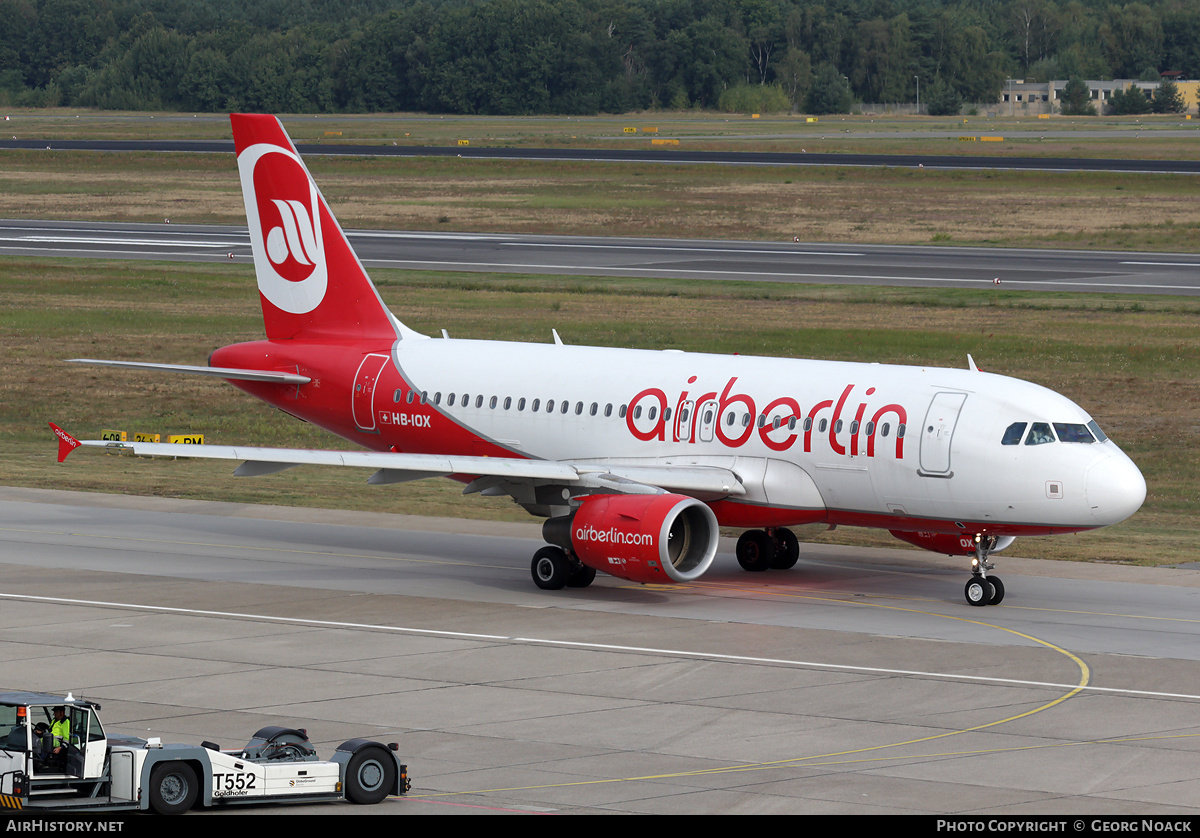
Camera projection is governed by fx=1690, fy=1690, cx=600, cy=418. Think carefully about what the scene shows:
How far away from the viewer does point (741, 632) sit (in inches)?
1112

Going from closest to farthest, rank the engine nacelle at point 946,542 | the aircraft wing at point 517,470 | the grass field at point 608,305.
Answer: the aircraft wing at point 517,470
the engine nacelle at point 946,542
the grass field at point 608,305

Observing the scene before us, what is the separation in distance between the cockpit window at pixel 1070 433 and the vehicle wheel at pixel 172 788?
Result: 17.8 meters

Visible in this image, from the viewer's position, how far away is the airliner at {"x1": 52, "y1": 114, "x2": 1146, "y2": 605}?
2955 centimetres

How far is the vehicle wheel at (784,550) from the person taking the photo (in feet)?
112

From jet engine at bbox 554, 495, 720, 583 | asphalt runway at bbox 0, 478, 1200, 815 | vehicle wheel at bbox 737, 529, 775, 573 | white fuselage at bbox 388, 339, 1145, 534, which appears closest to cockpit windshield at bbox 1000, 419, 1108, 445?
white fuselage at bbox 388, 339, 1145, 534

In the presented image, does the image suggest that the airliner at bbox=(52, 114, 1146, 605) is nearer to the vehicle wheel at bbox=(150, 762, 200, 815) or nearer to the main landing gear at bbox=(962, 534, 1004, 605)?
the main landing gear at bbox=(962, 534, 1004, 605)

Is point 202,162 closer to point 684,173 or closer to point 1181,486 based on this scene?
point 684,173

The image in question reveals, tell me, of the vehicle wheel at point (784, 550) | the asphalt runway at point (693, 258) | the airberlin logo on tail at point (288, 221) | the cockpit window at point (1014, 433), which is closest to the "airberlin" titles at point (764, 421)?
the cockpit window at point (1014, 433)

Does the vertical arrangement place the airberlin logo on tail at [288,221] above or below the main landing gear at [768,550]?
above

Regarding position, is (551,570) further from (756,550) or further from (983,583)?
(983,583)

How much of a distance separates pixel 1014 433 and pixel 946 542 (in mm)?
3340

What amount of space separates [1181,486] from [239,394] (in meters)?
30.9

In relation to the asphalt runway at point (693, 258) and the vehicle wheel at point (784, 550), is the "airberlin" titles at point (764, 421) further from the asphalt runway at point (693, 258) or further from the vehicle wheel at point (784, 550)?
the asphalt runway at point (693, 258)

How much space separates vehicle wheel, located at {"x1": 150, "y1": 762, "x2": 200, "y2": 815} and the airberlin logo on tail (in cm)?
2233
